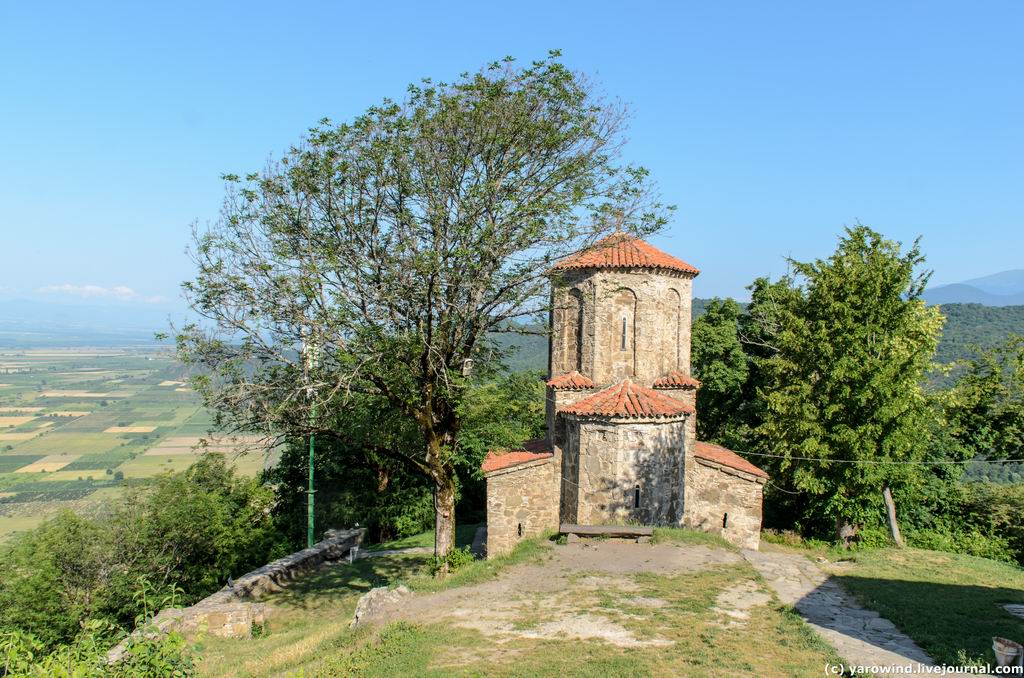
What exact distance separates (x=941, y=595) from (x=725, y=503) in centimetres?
560

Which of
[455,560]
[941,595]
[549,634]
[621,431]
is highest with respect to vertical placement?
[621,431]

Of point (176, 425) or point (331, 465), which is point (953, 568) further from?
point (176, 425)

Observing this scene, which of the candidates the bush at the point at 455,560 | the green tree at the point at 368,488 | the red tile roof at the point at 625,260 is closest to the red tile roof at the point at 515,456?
the bush at the point at 455,560

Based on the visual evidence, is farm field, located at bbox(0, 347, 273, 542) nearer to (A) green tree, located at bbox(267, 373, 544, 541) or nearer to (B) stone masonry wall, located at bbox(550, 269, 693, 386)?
(A) green tree, located at bbox(267, 373, 544, 541)

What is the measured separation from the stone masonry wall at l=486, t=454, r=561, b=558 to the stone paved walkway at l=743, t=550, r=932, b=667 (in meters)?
5.16

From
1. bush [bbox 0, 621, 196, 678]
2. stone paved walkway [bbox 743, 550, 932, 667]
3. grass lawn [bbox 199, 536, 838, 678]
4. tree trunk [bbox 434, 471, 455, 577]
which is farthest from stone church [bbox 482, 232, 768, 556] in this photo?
bush [bbox 0, 621, 196, 678]

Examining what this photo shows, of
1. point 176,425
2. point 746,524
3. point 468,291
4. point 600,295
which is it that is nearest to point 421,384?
point 468,291

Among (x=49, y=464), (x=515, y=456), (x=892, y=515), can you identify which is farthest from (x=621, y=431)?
(x=49, y=464)

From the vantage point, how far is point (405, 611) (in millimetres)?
12039

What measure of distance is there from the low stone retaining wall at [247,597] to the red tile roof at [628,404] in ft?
29.6

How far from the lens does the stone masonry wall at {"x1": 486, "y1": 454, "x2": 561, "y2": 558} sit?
56.3 ft

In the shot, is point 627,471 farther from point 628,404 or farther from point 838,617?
point 838,617

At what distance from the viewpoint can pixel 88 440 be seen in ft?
285

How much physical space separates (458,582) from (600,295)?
28.3 feet
